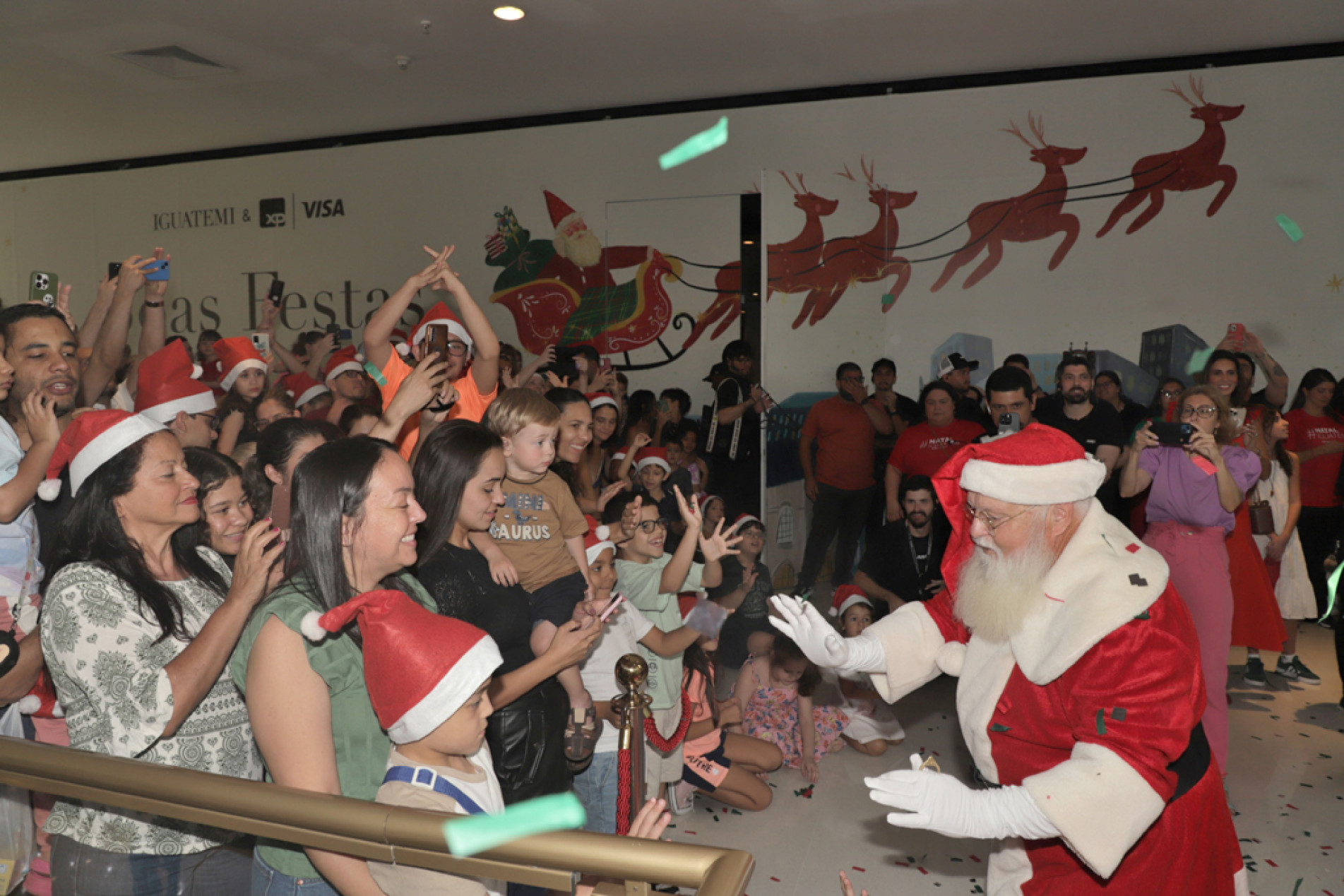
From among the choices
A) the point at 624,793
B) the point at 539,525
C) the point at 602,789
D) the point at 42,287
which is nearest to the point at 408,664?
the point at 624,793

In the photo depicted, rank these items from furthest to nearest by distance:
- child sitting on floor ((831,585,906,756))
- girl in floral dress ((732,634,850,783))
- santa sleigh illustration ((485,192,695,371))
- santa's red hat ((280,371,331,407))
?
santa sleigh illustration ((485,192,695,371)) → santa's red hat ((280,371,331,407)) → child sitting on floor ((831,585,906,756)) → girl in floral dress ((732,634,850,783))

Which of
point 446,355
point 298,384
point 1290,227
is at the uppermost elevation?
point 1290,227

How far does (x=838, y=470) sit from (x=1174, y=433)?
2.43 metres

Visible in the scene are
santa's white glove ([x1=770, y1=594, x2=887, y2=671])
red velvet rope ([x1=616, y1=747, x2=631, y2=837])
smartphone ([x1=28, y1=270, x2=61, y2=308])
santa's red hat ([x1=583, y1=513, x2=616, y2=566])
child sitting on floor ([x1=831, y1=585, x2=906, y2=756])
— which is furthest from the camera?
child sitting on floor ([x1=831, y1=585, x2=906, y2=756])

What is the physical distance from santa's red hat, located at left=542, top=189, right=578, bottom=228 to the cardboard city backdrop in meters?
0.02

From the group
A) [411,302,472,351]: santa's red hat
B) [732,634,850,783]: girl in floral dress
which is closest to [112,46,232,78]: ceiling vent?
[411,302,472,351]: santa's red hat

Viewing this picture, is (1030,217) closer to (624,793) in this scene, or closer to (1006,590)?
(1006,590)

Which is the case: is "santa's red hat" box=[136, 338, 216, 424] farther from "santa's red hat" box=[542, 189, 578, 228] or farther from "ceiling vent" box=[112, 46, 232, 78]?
"santa's red hat" box=[542, 189, 578, 228]

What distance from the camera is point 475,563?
89.8 inches

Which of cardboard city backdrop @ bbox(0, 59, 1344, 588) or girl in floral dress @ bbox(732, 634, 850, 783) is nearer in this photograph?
girl in floral dress @ bbox(732, 634, 850, 783)

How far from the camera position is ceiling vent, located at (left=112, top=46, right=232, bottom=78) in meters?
6.11

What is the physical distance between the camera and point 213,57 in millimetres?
6250

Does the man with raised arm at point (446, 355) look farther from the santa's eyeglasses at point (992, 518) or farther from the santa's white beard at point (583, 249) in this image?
the santa's white beard at point (583, 249)

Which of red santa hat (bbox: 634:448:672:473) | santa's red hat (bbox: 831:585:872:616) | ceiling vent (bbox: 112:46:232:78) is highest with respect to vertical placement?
ceiling vent (bbox: 112:46:232:78)
